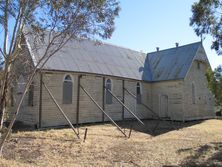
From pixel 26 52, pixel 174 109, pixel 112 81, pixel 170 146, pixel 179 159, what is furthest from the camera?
pixel 174 109

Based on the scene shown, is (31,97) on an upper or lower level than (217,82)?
lower

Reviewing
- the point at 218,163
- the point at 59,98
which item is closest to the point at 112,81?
the point at 59,98

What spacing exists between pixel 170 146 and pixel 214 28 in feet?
20.7

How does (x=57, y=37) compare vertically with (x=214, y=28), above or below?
below

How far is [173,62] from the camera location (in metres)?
28.9

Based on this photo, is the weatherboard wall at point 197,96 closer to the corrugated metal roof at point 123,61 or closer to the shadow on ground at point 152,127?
the corrugated metal roof at point 123,61

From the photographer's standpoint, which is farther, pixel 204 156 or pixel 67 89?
pixel 67 89

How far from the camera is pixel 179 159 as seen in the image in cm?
1100

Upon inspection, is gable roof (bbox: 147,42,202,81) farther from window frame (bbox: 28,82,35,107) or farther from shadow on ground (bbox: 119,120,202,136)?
window frame (bbox: 28,82,35,107)

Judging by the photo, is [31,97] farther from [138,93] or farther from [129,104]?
[138,93]

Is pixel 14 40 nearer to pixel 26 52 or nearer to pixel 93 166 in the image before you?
pixel 26 52

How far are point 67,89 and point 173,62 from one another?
41.1 ft

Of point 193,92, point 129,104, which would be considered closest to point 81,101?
point 129,104

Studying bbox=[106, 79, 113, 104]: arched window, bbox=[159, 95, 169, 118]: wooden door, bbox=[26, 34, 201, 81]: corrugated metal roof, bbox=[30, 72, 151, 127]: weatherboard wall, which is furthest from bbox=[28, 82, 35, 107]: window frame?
bbox=[159, 95, 169, 118]: wooden door
